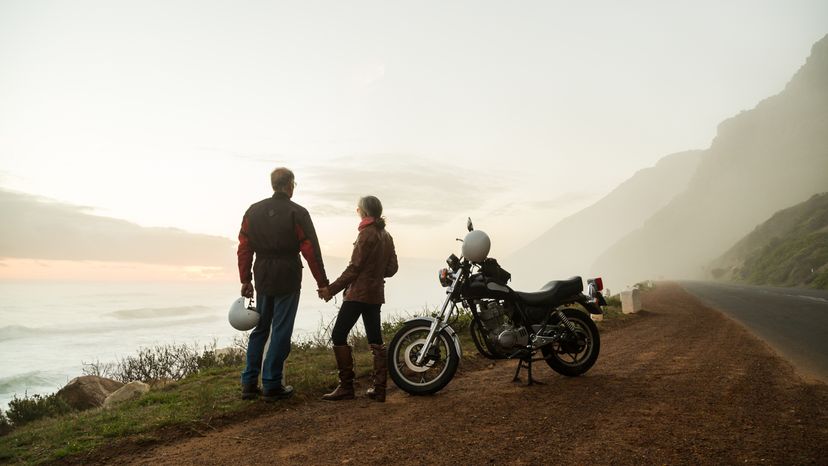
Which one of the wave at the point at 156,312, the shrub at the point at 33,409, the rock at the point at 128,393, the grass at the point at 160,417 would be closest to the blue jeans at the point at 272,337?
the grass at the point at 160,417

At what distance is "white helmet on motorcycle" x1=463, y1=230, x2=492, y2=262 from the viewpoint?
623 centimetres

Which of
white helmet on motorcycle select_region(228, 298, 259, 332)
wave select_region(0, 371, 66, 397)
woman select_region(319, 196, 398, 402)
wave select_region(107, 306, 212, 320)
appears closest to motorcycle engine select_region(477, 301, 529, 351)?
woman select_region(319, 196, 398, 402)

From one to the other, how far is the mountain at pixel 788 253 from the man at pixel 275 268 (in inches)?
1554

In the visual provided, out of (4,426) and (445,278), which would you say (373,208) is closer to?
(445,278)

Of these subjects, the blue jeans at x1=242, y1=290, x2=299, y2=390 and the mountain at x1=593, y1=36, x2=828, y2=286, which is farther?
the mountain at x1=593, y1=36, x2=828, y2=286

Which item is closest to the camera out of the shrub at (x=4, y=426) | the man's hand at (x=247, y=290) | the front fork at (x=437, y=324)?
the man's hand at (x=247, y=290)

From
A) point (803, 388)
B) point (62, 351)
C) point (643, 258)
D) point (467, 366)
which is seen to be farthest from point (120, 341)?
point (643, 258)

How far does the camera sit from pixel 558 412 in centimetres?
514

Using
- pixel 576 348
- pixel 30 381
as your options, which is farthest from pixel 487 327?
pixel 30 381

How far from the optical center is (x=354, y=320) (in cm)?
603

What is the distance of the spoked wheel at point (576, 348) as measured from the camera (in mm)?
6859

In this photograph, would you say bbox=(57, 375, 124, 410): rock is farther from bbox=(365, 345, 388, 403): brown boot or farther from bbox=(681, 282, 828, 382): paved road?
bbox=(681, 282, 828, 382): paved road

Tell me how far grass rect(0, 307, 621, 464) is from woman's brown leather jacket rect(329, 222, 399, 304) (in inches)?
61.2

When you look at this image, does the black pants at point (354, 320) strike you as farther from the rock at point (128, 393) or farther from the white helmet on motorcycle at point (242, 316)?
the rock at point (128, 393)
